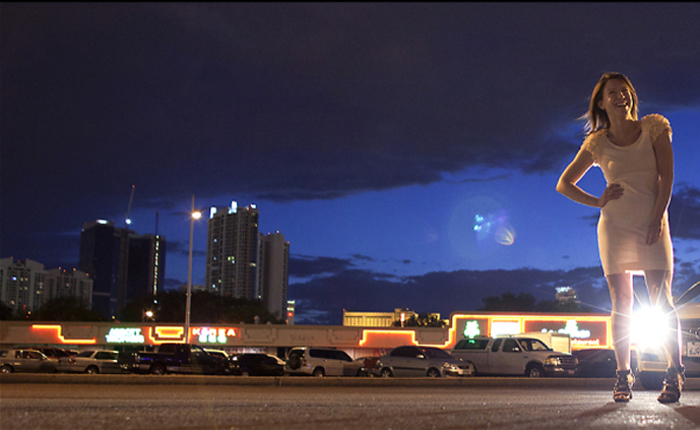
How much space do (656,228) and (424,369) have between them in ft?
66.6

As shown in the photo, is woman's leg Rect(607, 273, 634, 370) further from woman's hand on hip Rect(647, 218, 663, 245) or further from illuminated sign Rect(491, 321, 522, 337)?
illuminated sign Rect(491, 321, 522, 337)

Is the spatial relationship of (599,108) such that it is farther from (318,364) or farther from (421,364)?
(318,364)

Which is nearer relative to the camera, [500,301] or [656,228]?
[656,228]

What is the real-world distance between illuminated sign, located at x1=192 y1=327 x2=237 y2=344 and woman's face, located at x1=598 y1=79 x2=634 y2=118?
4704 centimetres

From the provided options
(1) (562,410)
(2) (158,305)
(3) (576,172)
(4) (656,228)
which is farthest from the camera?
(2) (158,305)

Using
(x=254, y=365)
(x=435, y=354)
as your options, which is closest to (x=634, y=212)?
(x=435, y=354)

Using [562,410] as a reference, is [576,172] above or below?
above

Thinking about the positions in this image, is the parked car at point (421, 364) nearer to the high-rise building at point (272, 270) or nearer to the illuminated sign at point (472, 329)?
the illuminated sign at point (472, 329)

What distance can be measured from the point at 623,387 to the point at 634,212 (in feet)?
4.06

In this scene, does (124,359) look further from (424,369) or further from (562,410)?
(562,410)

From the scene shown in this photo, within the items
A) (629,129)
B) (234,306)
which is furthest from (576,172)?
(234,306)

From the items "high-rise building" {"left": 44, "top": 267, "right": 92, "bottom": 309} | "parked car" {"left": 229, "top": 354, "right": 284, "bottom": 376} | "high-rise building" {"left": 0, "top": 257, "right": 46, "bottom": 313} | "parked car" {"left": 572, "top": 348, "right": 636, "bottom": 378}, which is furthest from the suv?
"high-rise building" {"left": 44, "top": 267, "right": 92, "bottom": 309}

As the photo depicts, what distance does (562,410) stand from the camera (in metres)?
3.98

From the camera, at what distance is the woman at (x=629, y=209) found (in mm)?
4508
